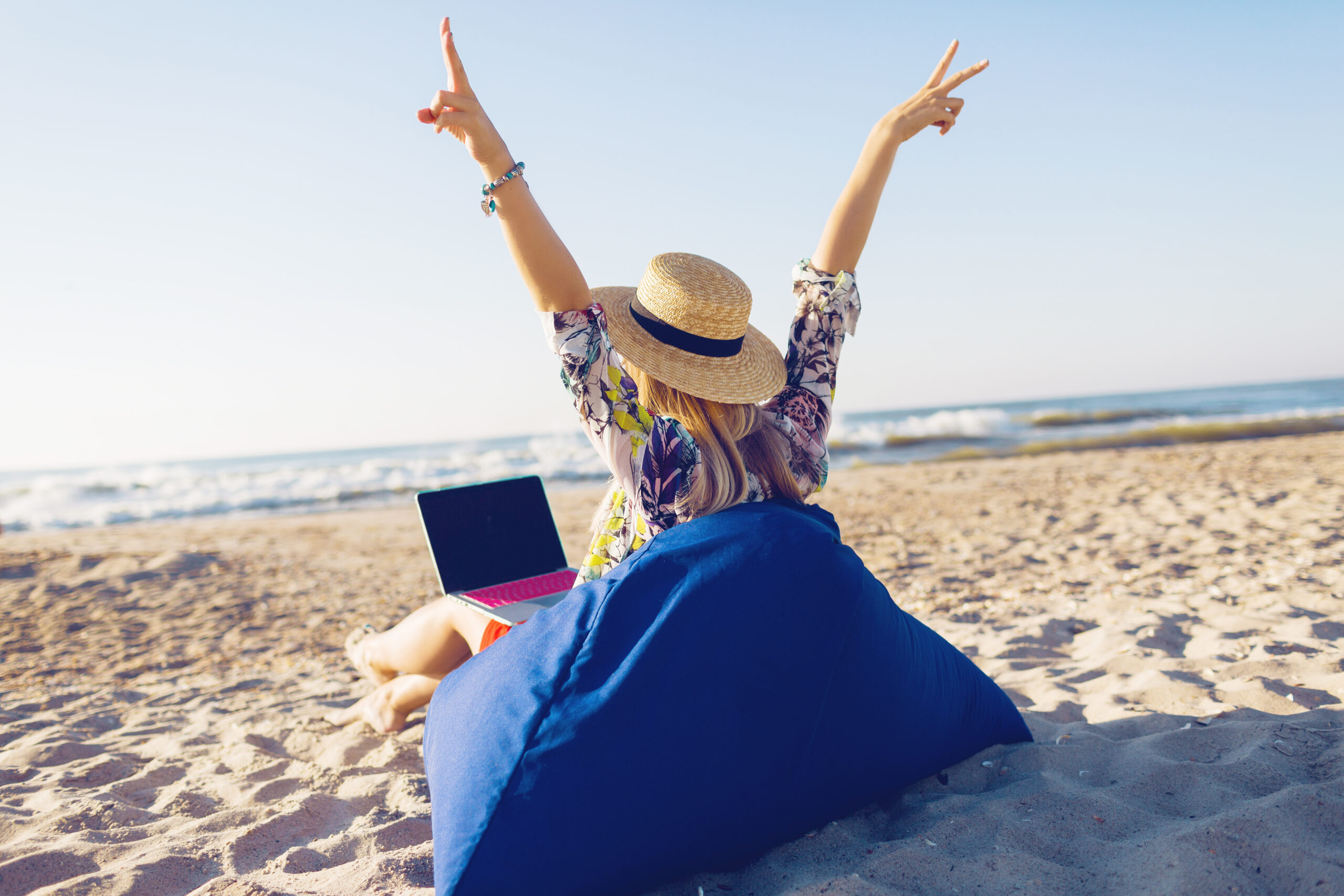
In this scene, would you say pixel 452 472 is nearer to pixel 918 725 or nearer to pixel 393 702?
pixel 393 702

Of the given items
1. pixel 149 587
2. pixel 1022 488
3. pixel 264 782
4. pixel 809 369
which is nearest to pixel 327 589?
pixel 149 587

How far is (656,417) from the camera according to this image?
1.69 meters

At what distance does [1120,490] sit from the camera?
7848 millimetres

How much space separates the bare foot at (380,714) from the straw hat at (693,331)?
6.16 feet

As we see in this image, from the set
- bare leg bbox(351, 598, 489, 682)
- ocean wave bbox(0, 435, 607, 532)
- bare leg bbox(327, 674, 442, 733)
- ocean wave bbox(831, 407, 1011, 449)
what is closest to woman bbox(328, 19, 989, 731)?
bare leg bbox(351, 598, 489, 682)

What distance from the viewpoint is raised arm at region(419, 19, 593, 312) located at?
1547 millimetres

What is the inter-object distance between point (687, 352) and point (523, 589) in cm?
136

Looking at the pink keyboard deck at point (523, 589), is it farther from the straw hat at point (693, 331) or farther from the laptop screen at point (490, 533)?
the straw hat at point (693, 331)

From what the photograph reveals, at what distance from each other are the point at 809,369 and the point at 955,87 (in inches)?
36.9

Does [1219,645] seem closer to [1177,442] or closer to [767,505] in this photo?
[767,505]

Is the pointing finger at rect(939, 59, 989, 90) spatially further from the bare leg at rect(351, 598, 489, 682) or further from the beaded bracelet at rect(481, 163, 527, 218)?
the bare leg at rect(351, 598, 489, 682)

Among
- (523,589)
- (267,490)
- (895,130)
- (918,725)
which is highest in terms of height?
(267,490)

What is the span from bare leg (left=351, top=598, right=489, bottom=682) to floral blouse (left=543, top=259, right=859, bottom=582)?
65cm

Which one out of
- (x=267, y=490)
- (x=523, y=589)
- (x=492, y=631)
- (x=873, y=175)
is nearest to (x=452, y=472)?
(x=267, y=490)
